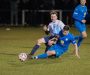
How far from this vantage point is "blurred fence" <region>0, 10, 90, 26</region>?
34406 mm

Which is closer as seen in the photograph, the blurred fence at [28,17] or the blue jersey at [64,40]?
the blue jersey at [64,40]

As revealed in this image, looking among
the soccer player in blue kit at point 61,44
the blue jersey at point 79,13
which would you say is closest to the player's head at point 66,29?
the soccer player in blue kit at point 61,44

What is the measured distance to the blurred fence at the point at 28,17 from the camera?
34406 mm

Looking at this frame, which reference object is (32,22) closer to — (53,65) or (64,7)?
(64,7)

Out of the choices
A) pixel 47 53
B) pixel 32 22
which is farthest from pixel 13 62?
pixel 32 22

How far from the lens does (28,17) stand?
34.7m

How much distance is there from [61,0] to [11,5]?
3.88 metres

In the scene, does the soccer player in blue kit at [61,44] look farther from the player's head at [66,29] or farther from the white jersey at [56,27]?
the white jersey at [56,27]

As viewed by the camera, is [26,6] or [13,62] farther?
[26,6]

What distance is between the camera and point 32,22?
114ft

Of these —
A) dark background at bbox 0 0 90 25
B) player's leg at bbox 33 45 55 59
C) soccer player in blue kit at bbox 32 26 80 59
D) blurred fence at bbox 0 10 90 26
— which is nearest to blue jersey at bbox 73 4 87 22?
soccer player in blue kit at bbox 32 26 80 59

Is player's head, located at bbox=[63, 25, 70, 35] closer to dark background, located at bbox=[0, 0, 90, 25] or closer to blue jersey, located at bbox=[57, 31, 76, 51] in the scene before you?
blue jersey, located at bbox=[57, 31, 76, 51]

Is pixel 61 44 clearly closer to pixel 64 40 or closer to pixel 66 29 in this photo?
pixel 64 40

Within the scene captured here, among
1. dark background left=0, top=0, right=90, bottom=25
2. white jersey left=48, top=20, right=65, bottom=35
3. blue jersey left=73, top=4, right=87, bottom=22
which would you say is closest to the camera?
white jersey left=48, top=20, right=65, bottom=35
